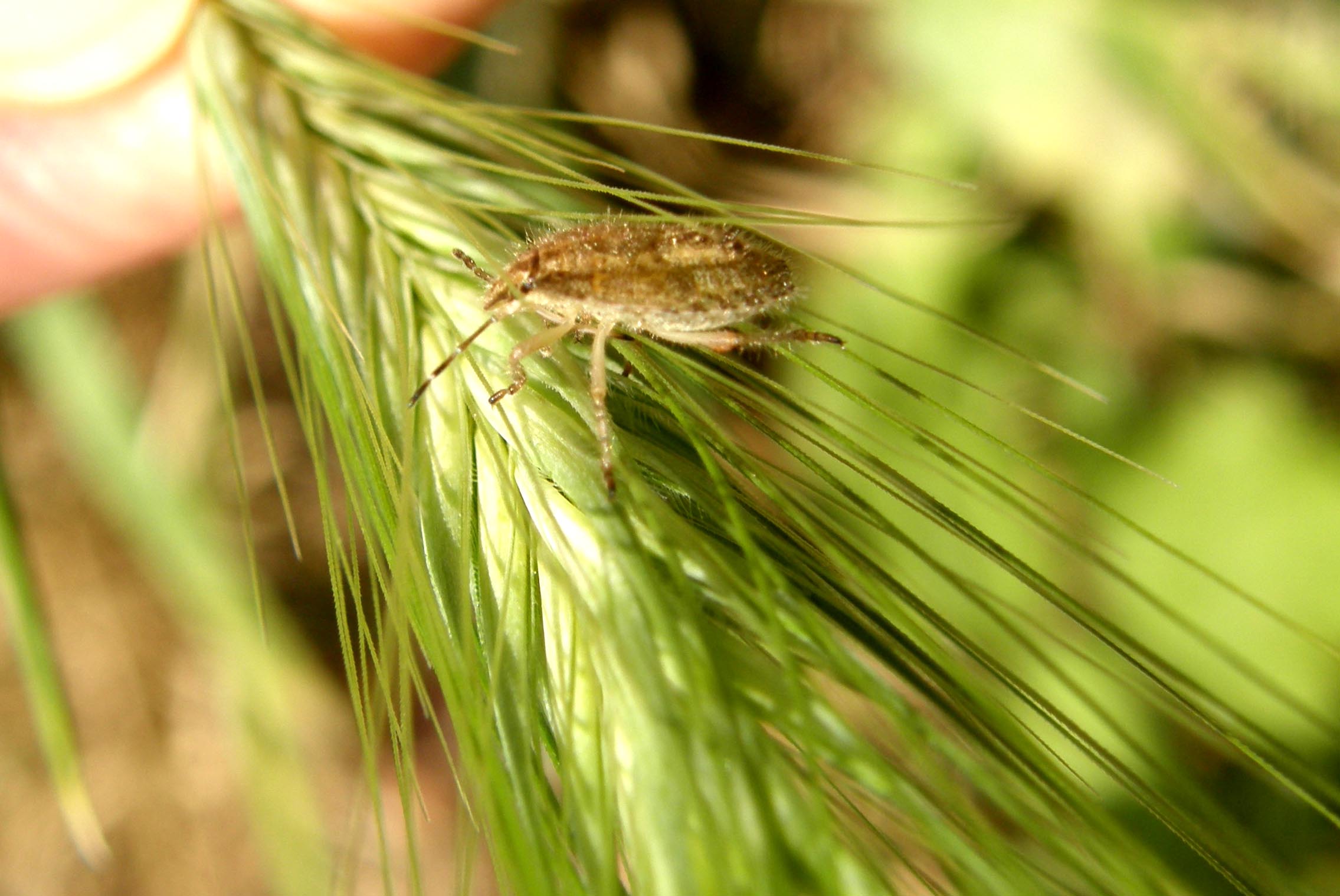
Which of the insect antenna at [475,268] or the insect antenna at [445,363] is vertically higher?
the insect antenna at [475,268]

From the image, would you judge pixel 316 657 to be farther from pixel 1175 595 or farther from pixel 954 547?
pixel 1175 595

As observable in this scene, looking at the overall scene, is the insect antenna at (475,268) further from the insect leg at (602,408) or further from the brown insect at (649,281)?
the insect leg at (602,408)

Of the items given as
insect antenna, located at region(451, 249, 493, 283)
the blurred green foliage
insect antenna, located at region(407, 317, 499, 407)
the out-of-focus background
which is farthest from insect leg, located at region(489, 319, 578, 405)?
the blurred green foliage

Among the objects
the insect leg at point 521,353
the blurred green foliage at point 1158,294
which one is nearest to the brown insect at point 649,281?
the insect leg at point 521,353

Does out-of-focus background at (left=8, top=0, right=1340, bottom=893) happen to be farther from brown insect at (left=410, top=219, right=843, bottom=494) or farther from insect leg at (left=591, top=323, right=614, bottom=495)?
insect leg at (left=591, top=323, right=614, bottom=495)

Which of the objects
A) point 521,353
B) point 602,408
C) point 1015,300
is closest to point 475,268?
point 521,353
